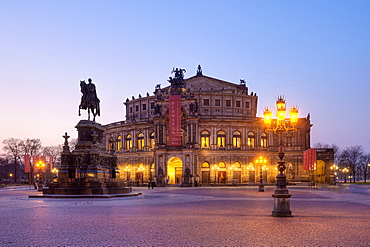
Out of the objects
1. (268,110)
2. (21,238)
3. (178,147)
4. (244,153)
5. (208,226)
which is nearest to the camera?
(21,238)

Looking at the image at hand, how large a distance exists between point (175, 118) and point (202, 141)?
11.6 m

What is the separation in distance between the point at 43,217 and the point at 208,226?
27.6ft

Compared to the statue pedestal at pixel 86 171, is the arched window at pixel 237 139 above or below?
above

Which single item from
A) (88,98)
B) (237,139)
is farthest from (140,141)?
(88,98)

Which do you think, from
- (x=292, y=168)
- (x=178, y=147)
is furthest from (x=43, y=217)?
(x=292, y=168)

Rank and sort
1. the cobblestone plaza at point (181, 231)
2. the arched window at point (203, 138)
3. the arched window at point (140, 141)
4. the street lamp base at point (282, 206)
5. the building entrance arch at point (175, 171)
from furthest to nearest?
the arched window at point (140, 141) → the arched window at point (203, 138) → the building entrance arch at point (175, 171) → the street lamp base at point (282, 206) → the cobblestone plaza at point (181, 231)

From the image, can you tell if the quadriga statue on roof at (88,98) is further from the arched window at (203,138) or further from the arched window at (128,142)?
the arched window at (128,142)

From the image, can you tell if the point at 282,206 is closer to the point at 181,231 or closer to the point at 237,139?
the point at 181,231

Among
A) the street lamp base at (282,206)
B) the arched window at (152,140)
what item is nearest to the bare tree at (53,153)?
the arched window at (152,140)

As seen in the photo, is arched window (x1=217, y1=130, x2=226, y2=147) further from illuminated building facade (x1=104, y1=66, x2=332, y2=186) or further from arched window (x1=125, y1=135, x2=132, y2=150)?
arched window (x1=125, y1=135, x2=132, y2=150)

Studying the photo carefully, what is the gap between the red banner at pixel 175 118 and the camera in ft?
289

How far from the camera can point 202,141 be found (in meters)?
96.9

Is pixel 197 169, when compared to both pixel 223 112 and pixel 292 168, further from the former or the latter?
pixel 292 168

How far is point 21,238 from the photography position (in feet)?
46.7
